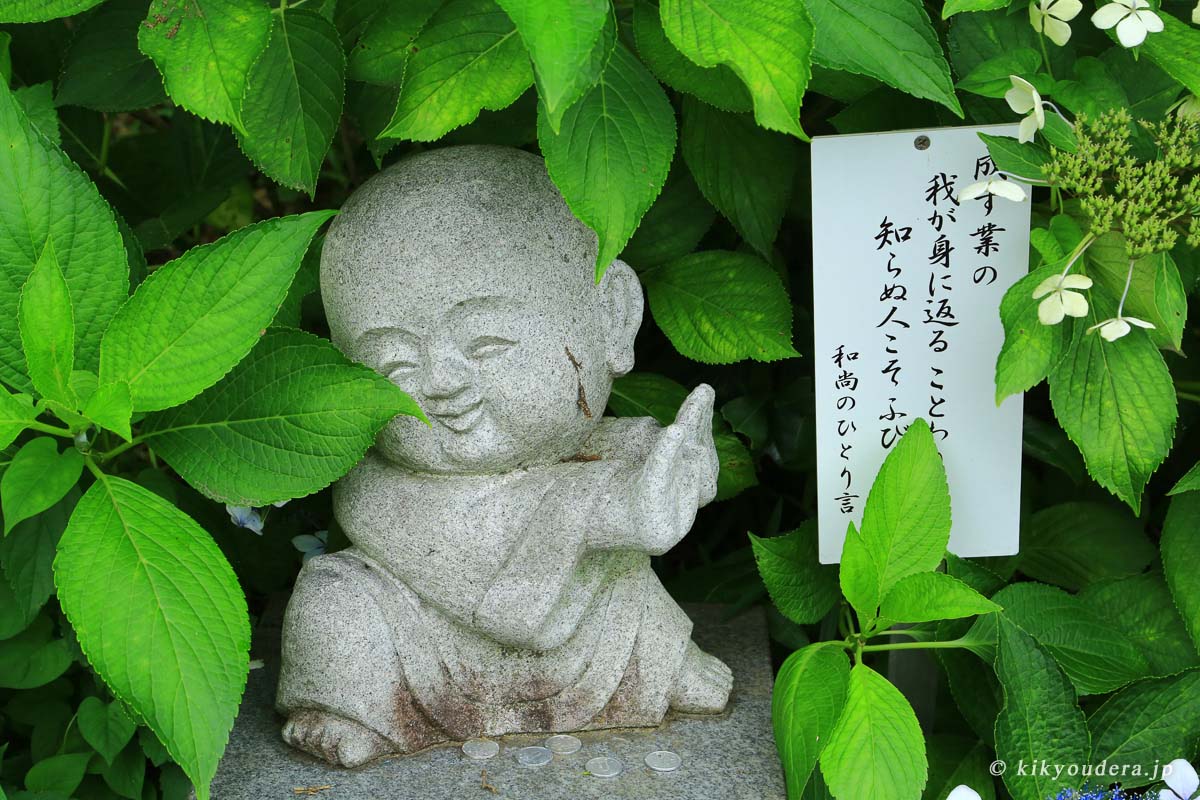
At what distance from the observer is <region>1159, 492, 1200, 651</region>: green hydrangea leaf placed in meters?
1.61

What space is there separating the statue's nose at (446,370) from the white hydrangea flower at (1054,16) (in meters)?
0.81

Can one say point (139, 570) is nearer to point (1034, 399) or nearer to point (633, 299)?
point (633, 299)

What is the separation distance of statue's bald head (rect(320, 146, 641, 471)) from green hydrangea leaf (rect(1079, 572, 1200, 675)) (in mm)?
800

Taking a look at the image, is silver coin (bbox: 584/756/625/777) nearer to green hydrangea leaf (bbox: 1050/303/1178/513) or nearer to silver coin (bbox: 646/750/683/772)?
silver coin (bbox: 646/750/683/772)

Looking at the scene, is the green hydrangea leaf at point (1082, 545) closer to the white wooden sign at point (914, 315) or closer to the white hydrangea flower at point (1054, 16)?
the white wooden sign at point (914, 315)

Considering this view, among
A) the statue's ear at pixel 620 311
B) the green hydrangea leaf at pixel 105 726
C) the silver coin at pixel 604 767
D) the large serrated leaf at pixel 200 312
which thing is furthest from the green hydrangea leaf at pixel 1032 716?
the green hydrangea leaf at pixel 105 726

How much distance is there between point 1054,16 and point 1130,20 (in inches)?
4.1

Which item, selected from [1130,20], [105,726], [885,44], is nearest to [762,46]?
[885,44]

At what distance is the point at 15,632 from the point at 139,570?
12.9 inches

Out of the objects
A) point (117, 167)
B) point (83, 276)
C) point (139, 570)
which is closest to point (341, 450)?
point (139, 570)

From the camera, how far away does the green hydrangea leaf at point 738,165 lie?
5.63ft

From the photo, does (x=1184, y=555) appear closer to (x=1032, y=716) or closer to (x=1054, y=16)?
(x=1032, y=716)

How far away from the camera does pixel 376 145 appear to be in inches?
63.7

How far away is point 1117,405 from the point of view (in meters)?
1.47
